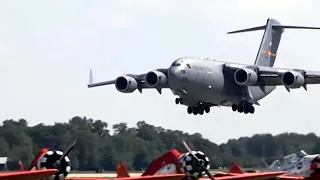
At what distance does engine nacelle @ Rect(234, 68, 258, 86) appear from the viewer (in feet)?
183

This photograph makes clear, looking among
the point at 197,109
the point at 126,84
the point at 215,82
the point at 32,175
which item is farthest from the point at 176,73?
the point at 32,175

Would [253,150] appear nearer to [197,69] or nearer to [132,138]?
[132,138]

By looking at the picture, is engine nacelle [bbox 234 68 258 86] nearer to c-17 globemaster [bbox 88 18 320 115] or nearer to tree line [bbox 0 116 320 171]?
c-17 globemaster [bbox 88 18 320 115]

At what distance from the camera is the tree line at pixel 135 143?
42469 mm

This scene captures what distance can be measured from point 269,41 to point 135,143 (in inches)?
923

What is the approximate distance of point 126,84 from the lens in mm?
55406

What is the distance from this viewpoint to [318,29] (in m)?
61.5

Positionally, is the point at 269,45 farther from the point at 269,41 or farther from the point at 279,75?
the point at 279,75

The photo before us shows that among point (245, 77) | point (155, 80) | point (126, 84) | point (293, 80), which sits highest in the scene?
point (155, 80)

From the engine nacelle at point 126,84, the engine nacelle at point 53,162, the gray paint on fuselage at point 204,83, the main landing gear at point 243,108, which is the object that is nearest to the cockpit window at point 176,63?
the gray paint on fuselage at point 204,83

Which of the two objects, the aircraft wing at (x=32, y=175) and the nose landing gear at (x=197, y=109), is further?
the nose landing gear at (x=197, y=109)

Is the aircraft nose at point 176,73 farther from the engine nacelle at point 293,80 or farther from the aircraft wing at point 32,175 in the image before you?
the aircraft wing at point 32,175

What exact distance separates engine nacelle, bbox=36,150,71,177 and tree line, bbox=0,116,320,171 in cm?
2025

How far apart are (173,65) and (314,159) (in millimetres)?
22095
